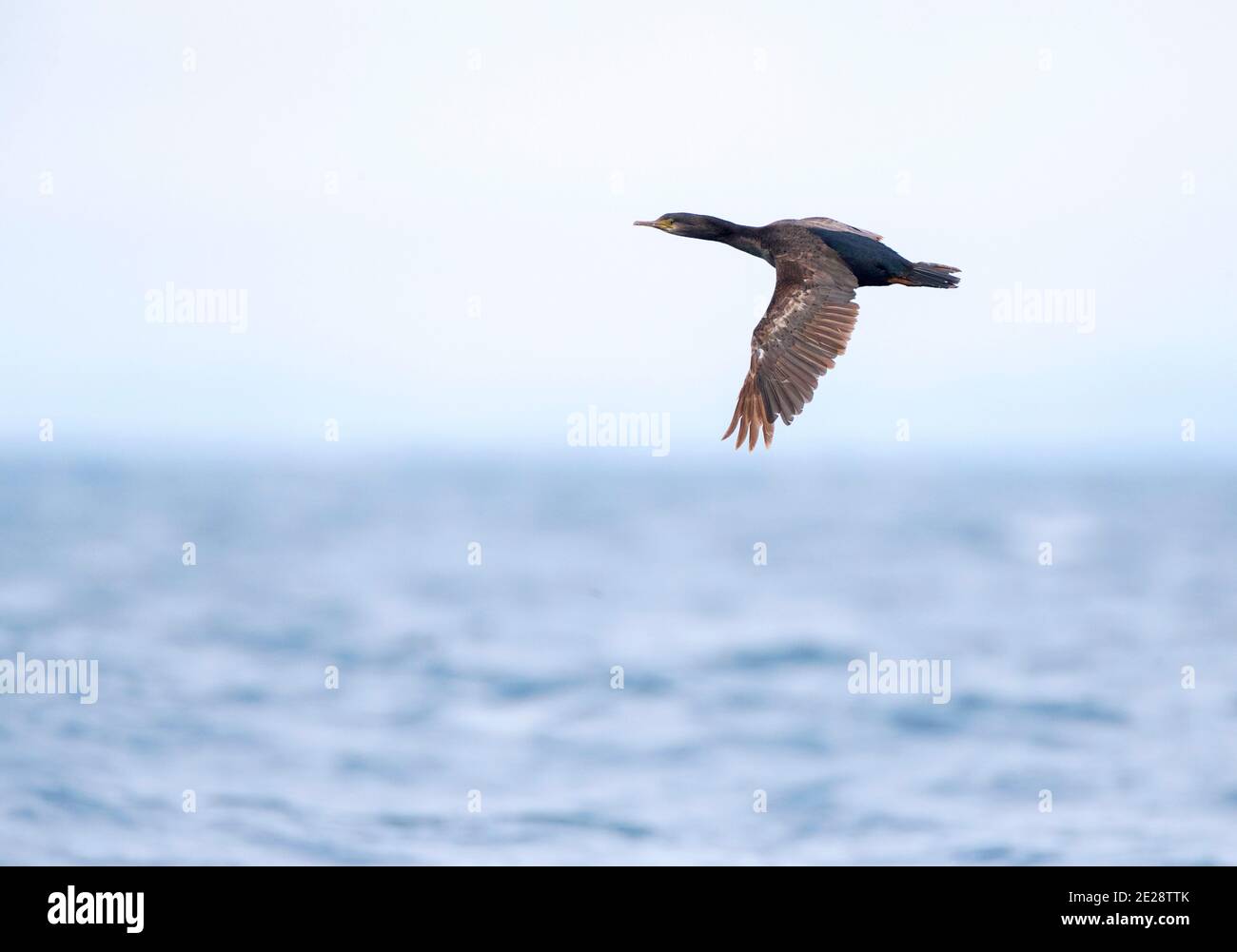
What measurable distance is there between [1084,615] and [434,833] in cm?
3845

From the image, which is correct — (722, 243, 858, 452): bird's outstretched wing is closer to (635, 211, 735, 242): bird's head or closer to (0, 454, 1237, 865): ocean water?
(635, 211, 735, 242): bird's head

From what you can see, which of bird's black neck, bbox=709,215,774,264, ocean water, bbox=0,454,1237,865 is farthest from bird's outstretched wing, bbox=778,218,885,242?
ocean water, bbox=0,454,1237,865

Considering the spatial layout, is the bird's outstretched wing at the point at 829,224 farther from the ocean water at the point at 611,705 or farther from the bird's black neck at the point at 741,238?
the ocean water at the point at 611,705

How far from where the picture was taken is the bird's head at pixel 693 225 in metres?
15.4

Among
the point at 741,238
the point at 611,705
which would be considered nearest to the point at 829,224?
Result: the point at 741,238

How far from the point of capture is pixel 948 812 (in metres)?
37.3

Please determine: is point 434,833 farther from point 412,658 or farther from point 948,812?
point 412,658

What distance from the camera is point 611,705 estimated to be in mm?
48000

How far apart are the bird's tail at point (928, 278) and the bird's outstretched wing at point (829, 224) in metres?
0.80

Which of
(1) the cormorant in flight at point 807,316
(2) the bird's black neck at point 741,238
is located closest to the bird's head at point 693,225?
(2) the bird's black neck at point 741,238

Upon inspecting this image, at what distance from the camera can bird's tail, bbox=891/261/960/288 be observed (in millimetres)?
14188

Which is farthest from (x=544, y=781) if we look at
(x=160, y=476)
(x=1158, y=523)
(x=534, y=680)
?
(x=160, y=476)

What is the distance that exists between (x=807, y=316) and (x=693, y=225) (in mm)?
1986

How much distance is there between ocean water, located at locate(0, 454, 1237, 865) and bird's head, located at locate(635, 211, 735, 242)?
564 inches
